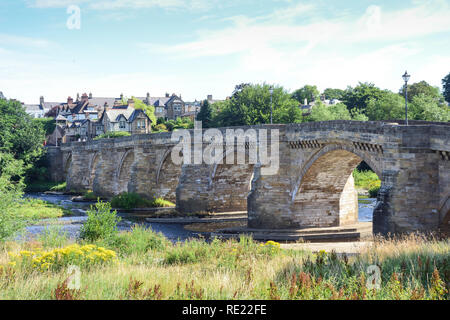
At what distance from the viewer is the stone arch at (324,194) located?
28.4 metres

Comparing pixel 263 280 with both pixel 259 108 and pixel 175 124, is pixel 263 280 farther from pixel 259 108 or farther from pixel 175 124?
pixel 175 124

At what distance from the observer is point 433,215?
1895cm

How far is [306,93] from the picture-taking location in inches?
4363

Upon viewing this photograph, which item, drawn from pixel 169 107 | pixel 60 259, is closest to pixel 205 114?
pixel 169 107

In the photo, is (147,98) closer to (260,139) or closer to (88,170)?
(88,170)

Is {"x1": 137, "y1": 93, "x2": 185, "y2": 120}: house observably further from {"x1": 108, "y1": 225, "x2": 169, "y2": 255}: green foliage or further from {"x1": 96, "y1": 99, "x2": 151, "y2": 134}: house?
{"x1": 108, "y1": 225, "x2": 169, "y2": 255}: green foliage

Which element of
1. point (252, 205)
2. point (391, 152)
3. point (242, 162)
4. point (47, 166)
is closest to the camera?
point (391, 152)

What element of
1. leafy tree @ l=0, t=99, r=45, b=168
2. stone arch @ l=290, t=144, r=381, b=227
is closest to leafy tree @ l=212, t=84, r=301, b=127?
leafy tree @ l=0, t=99, r=45, b=168

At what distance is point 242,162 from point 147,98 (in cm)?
8457

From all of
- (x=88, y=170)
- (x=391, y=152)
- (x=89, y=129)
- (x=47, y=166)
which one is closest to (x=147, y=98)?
(x=89, y=129)

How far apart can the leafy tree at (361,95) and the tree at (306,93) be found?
30.6 metres

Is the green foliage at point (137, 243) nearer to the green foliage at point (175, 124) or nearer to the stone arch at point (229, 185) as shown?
the stone arch at point (229, 185)

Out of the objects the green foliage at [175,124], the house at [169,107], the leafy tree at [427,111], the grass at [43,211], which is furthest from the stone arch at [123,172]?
the house at [169,107]

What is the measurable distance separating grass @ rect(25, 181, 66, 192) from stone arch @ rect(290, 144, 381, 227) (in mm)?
43782
